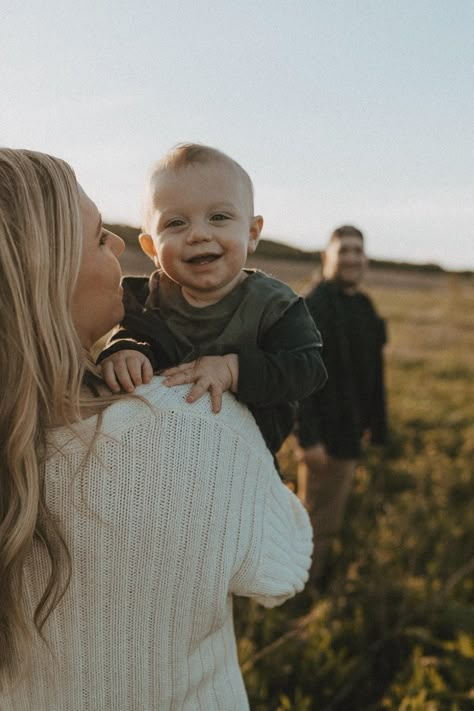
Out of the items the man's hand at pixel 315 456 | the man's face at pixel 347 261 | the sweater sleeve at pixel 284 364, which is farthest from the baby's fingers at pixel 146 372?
the man's face at pixel 347 261

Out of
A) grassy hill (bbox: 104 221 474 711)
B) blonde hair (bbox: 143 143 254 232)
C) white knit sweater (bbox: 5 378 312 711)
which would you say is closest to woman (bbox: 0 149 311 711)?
white knit sweater (bbox: 5 378 312 711)

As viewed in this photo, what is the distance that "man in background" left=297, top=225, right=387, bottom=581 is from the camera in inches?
168

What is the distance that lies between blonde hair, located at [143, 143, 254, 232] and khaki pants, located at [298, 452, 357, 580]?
2790mm

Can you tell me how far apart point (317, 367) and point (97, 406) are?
24.1 inches

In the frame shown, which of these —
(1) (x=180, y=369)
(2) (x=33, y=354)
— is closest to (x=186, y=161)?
(1) (x=180, y=369)

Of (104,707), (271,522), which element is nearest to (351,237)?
(271,522)

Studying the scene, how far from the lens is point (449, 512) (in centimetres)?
555

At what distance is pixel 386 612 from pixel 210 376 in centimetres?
305

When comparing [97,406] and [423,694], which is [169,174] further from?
[423,694]

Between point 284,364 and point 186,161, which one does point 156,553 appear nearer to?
point 284,364

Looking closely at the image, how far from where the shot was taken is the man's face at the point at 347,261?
4.29m

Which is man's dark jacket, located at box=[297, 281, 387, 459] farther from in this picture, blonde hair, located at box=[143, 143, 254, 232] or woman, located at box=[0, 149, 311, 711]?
woman, located at box=[0, 149, 311, 711]

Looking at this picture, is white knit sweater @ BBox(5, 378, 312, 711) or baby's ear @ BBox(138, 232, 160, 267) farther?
baby's ear @ BBox(138, 232, 160, 267)

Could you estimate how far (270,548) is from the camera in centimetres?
158
